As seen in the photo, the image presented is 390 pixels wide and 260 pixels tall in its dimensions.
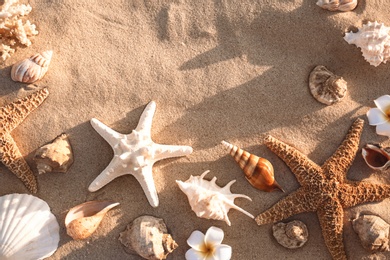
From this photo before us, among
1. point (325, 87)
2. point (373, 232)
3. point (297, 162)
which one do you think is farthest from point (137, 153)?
point (373, 232)

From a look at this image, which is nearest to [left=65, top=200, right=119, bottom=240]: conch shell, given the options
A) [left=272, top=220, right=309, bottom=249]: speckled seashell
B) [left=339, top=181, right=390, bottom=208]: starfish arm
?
[left=272, top=220, right=309, bottom=249]: speckled seashell

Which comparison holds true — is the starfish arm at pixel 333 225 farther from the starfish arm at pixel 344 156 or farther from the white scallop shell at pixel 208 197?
the white scallop shell at pixel 208 197

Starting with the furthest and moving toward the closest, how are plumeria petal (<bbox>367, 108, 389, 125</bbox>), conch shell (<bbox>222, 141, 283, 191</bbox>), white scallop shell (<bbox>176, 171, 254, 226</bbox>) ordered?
plumeria petal (<bbox>367, 108, 389, 125</bbox>)
conch shell (<bbox>222, 141, 283, 191</bbox>)
white scallop shell (<bbox>176, 171, 254, 226</bbox>)

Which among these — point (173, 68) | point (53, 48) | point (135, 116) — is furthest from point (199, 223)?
point (53, 48)

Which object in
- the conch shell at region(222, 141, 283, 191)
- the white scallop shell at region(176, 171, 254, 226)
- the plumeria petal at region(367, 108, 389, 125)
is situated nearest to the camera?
the white scallop shell at region(176, 171, 254, 226)

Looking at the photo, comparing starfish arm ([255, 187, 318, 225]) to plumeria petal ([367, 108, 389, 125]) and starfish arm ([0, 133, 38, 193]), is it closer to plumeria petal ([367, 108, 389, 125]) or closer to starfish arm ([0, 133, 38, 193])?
plumeria petal ([367, 108, 389, 125])

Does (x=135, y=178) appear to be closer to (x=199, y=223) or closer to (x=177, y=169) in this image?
(x=177, y=169)
